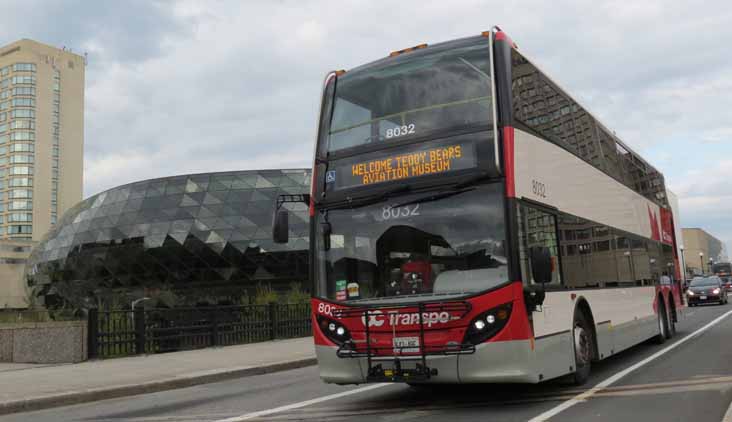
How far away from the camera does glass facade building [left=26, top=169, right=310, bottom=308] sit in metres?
51.5

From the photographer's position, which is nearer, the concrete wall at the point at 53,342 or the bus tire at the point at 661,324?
the bus tire at the point at 661,324

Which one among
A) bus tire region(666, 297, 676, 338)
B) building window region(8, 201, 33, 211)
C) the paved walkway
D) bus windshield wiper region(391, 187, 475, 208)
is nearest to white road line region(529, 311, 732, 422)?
bus tire region(666, 297, 676, 338)

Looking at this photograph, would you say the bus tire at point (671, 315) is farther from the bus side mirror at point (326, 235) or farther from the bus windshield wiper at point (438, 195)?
the bus side mirror at point (326, 235)

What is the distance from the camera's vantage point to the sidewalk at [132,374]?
9758mm

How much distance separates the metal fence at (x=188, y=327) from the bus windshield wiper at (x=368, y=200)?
8.75 metres

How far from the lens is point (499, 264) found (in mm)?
6898

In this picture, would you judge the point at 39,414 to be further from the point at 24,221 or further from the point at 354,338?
the point at 24,221

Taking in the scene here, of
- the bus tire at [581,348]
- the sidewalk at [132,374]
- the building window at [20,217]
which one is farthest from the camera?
the building window at [20,217]

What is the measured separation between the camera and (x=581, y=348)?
8.61m

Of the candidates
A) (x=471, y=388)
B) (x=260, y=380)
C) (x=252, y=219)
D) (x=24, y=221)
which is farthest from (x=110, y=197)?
(x=24, y=221)

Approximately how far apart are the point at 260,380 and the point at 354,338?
5.18 meters

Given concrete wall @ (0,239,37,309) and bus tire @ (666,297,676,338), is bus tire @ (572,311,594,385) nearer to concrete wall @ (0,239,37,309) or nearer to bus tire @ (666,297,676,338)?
bus tire @ (666,297,676,338)

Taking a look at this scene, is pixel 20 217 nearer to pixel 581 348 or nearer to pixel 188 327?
pixel 188 327

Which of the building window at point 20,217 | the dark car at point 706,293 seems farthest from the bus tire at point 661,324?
the building window at point 20,217
